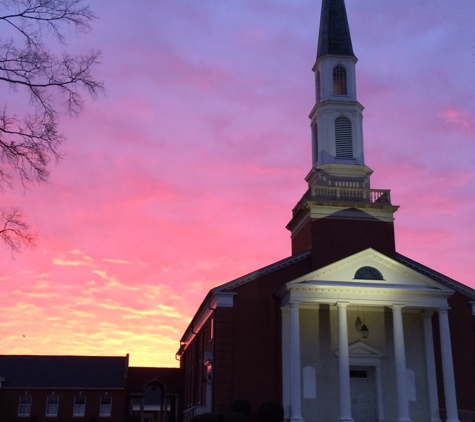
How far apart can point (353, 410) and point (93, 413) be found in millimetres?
34618

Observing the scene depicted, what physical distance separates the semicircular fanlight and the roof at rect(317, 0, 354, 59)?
46.0 feet

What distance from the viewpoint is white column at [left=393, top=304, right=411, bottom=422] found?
2747cm

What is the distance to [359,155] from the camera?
34312 millimetres

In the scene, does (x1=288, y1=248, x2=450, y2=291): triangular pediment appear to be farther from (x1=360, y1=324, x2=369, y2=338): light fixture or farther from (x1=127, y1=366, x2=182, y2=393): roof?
(x1=127, y1=366, x2=182, y2=393): roof

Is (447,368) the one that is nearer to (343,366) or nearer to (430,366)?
(430,366)

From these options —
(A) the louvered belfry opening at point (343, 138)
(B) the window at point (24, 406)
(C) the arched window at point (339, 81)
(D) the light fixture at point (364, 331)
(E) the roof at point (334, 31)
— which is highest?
(E) the roof at point (334, 31)

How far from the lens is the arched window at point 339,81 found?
1416 inches

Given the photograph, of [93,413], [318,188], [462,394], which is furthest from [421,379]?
[93,413]

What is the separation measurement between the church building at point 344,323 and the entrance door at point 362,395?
0.05 metres

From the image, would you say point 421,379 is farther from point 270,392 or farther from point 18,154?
point 18,154

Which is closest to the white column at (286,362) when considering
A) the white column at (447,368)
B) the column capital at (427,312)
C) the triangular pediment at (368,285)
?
the triangular pediment at (368,285)

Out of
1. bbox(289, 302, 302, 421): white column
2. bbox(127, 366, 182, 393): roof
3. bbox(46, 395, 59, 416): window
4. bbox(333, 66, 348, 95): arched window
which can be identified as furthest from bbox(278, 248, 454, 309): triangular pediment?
bbox(46, 395, 59, 416): window

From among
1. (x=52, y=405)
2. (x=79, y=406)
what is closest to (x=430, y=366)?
(x=79, y=406)

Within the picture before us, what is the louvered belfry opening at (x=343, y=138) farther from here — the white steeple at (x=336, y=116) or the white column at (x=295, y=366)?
the white column at (x=295, y=366)
